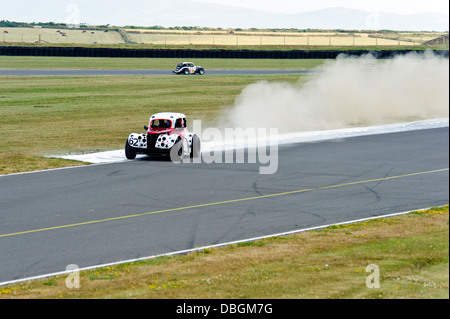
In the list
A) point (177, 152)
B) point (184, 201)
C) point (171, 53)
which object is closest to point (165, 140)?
point (177, 152)

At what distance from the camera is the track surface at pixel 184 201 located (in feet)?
47.7

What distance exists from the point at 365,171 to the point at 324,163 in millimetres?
2035

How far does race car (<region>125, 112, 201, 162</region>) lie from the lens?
24.6 m

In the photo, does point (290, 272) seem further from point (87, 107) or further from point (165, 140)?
point (87, 107)

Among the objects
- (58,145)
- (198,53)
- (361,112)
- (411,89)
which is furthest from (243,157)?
(198,53)

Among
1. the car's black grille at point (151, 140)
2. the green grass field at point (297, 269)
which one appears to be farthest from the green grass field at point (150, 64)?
the green grass field at point (297, 269)

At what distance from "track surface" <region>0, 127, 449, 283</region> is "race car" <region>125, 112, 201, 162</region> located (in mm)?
491

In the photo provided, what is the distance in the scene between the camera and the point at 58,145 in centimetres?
2975

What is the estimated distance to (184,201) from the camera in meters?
18.7

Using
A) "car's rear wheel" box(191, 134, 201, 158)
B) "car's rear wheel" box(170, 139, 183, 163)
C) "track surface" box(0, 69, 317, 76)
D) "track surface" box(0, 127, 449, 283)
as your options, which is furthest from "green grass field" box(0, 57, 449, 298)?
"track surface" box(0, 69, 317, 76)

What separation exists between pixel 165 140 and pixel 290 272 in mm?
13477

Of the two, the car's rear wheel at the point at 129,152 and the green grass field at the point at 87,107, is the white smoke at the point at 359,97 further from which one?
the car's rear wheel at the point at 129,152
